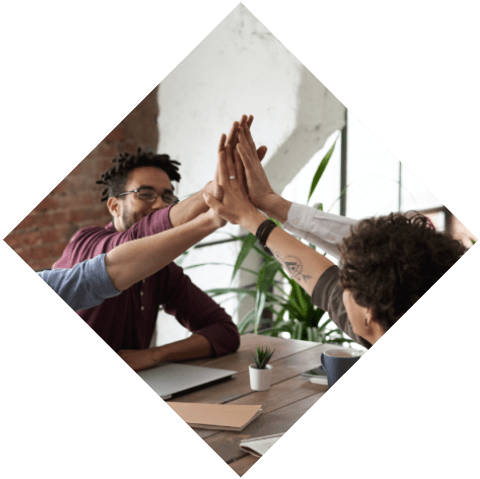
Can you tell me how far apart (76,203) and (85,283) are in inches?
50.3

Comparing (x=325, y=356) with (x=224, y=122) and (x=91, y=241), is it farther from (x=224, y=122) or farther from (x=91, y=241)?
(x=224, y=122)

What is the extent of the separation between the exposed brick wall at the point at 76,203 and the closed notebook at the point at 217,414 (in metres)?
1.50

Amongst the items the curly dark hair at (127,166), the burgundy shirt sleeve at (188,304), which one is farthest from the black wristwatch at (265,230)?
the curly dark hair at (127,166)

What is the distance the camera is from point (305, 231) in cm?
152

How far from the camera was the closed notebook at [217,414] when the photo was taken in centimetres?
120

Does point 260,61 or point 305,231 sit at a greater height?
point 260,61

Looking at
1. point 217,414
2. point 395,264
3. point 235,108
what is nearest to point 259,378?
point 217,414

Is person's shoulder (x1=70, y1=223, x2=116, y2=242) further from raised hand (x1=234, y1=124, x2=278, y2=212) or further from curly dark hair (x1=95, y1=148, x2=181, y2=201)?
raised hand (x1=234, y1=124, x2=278, y2=212)

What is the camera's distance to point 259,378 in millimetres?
1414

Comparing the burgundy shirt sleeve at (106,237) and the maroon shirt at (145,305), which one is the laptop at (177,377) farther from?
the burgundy shirt sleeve at (106,237)

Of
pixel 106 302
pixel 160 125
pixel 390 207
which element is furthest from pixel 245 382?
pixel 390 207

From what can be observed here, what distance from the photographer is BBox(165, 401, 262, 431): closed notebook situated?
1202mm

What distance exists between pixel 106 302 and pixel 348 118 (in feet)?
6.67

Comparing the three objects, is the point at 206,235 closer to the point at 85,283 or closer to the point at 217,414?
the point at 85,283
